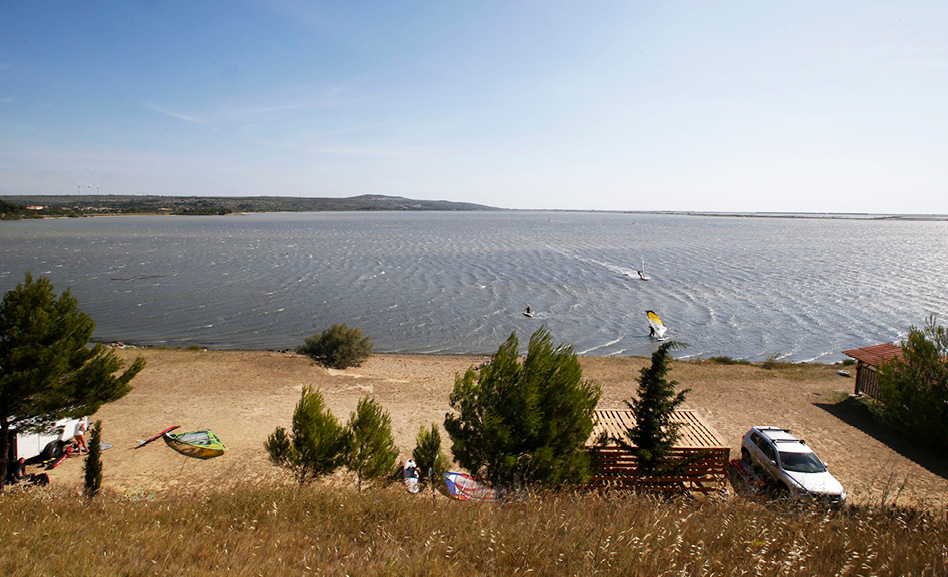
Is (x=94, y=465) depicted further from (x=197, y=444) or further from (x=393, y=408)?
(x=393, y=408)

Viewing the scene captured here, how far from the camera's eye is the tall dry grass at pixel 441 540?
422cm

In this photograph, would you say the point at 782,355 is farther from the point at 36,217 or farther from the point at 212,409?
the point at 36,217

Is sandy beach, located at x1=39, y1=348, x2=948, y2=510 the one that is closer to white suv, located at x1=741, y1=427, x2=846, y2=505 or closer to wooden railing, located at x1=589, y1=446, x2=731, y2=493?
white suv, located at x1=741, y1=427, x2=846, y2=505

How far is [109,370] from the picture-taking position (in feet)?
34.8

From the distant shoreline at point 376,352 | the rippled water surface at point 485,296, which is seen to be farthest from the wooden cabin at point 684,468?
the rippled water surface at point 485,296

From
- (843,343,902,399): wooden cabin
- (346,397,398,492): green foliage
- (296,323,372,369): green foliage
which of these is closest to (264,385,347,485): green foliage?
(346,397,398,492): green foliage

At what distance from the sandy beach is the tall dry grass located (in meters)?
2.83

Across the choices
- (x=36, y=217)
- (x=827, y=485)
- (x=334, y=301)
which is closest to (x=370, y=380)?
(x=827, y=485)

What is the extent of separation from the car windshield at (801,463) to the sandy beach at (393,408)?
99cm

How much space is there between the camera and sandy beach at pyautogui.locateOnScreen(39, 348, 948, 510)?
494 inches

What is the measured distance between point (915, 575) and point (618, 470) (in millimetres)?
6536

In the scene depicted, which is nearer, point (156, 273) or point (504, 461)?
point (504, 461)

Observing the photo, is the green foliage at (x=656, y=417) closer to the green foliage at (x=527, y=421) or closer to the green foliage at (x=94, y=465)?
the green foliage at (x=527, y=421)

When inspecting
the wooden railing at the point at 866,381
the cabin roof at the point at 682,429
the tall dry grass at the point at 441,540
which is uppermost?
the tall dry grass at the point at 441,540
